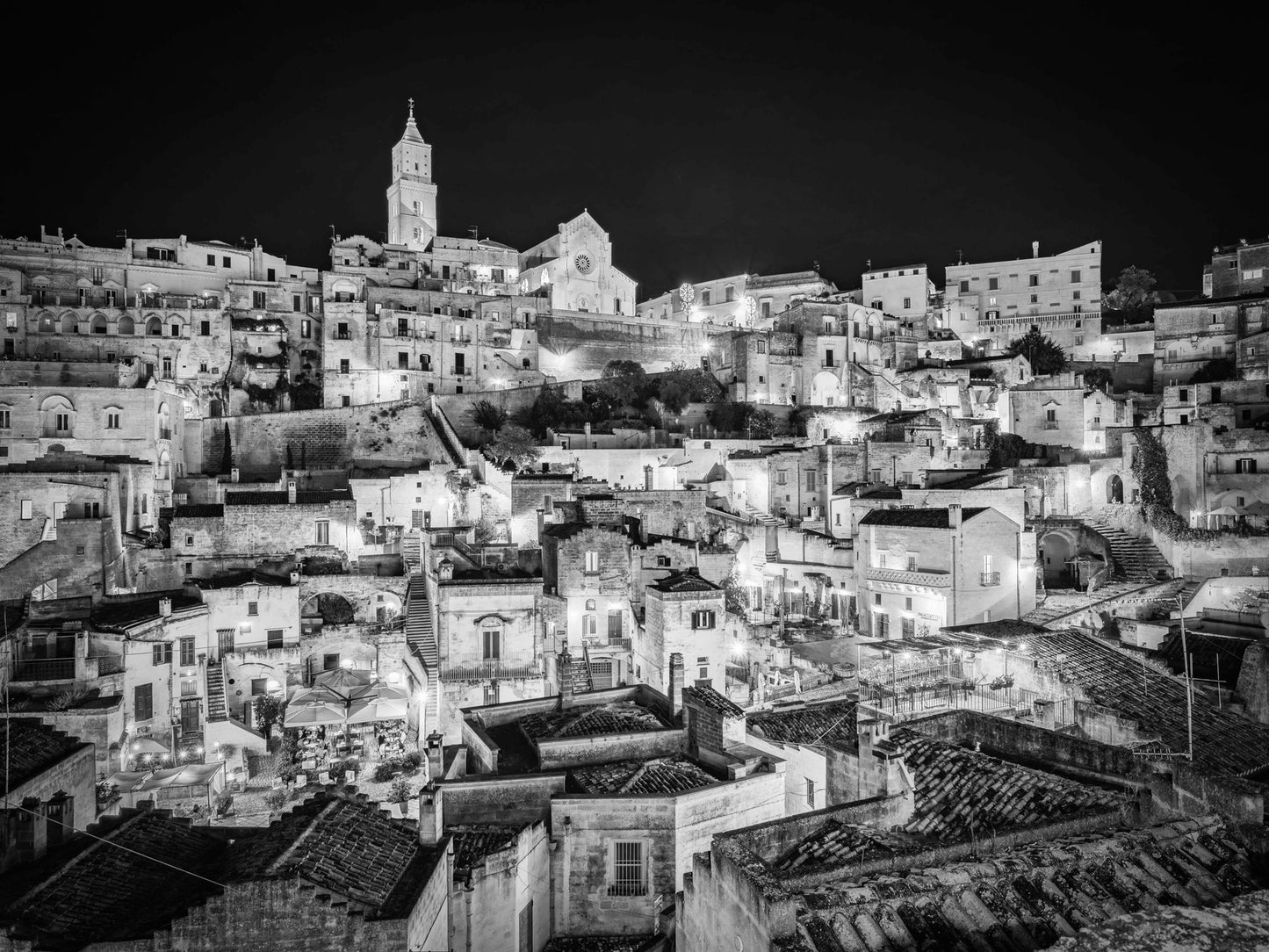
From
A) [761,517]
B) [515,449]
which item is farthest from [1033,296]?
[515,449]

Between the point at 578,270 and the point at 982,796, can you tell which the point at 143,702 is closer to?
the point at 982,796

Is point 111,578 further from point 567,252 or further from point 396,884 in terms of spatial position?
point 567,252

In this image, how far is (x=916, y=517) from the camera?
2953cm

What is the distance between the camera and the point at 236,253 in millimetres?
54969

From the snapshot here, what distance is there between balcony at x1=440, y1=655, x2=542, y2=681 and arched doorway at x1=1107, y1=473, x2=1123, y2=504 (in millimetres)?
29630

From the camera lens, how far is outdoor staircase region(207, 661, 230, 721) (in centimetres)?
2488

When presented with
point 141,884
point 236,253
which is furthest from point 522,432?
point 141,884

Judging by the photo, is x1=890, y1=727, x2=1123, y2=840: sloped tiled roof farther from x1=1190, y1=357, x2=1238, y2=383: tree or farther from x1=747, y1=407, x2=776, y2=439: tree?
x1=1190, y1=357, x2=1238, y2=383: tree

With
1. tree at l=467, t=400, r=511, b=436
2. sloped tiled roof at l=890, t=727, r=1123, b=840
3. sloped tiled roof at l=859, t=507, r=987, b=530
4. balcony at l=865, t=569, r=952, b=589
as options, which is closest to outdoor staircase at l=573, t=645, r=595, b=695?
balcony at l=865, t=569, r=952, b=589

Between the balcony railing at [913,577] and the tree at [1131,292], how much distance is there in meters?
47.9

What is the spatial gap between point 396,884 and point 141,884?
3433 mm

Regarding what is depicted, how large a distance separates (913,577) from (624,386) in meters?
25.9

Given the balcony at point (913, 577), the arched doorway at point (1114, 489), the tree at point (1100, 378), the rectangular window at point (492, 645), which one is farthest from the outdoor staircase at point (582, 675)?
the tree at point (1100, 378)

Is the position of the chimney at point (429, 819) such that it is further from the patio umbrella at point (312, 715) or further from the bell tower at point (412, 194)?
the bell tower at point (412, 194)
